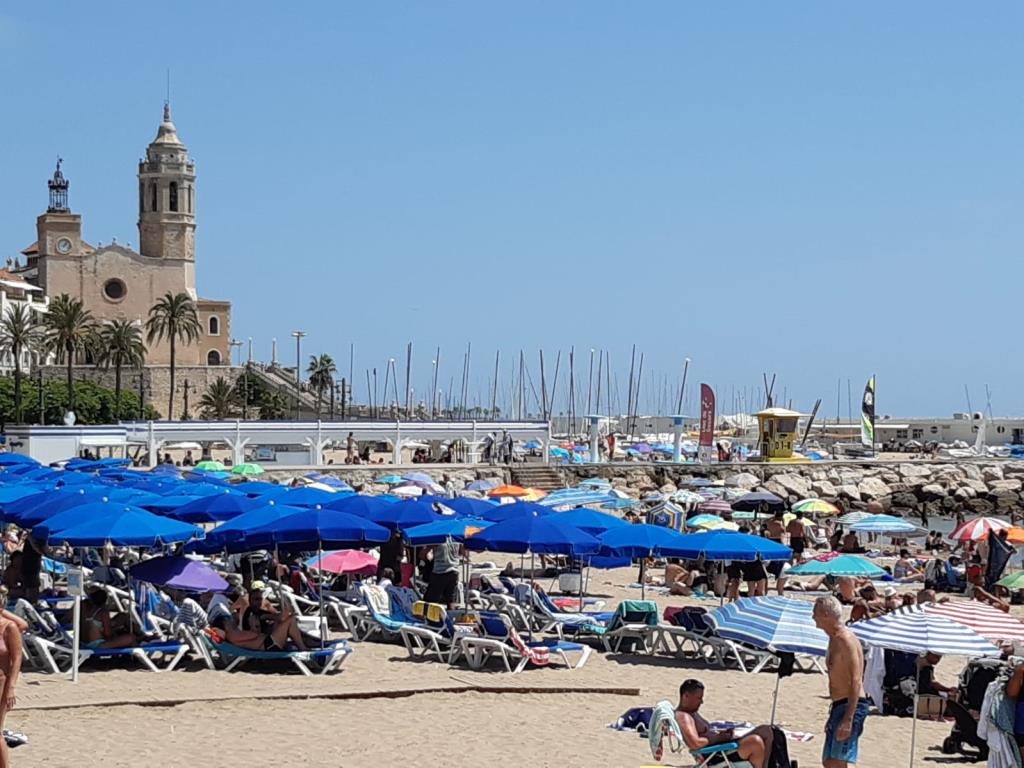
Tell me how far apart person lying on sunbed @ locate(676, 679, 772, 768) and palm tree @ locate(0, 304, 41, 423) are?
2408 inches

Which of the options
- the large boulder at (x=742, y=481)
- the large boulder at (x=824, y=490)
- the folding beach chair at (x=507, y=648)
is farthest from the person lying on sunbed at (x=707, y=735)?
the large boulder at (x=824, y=490)

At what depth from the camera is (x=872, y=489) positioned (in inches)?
2450

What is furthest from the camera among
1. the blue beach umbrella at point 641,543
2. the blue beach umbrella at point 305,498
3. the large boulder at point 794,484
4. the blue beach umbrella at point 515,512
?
the large boulder at point 794,484

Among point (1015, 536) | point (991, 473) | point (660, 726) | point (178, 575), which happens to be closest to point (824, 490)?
point (991, 473)

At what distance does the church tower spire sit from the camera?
331 feet

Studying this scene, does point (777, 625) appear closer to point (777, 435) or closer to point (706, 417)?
A: point (706, 417)

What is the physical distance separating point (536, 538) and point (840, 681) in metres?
7.79

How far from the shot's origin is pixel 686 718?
10.1m

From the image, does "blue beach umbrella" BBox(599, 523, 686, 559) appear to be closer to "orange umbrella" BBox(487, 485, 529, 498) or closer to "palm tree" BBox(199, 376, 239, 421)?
"orange umbrella" BBox(487, 485, 529, 498)

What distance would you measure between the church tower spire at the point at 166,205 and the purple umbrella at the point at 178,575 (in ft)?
290

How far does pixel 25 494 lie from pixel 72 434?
32505 mm

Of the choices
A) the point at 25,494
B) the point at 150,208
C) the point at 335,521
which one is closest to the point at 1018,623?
the point at 335,521

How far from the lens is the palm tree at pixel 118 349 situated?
7575cm

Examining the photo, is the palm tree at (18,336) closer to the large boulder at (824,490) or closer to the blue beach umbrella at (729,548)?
the large boulder at (824,490)
